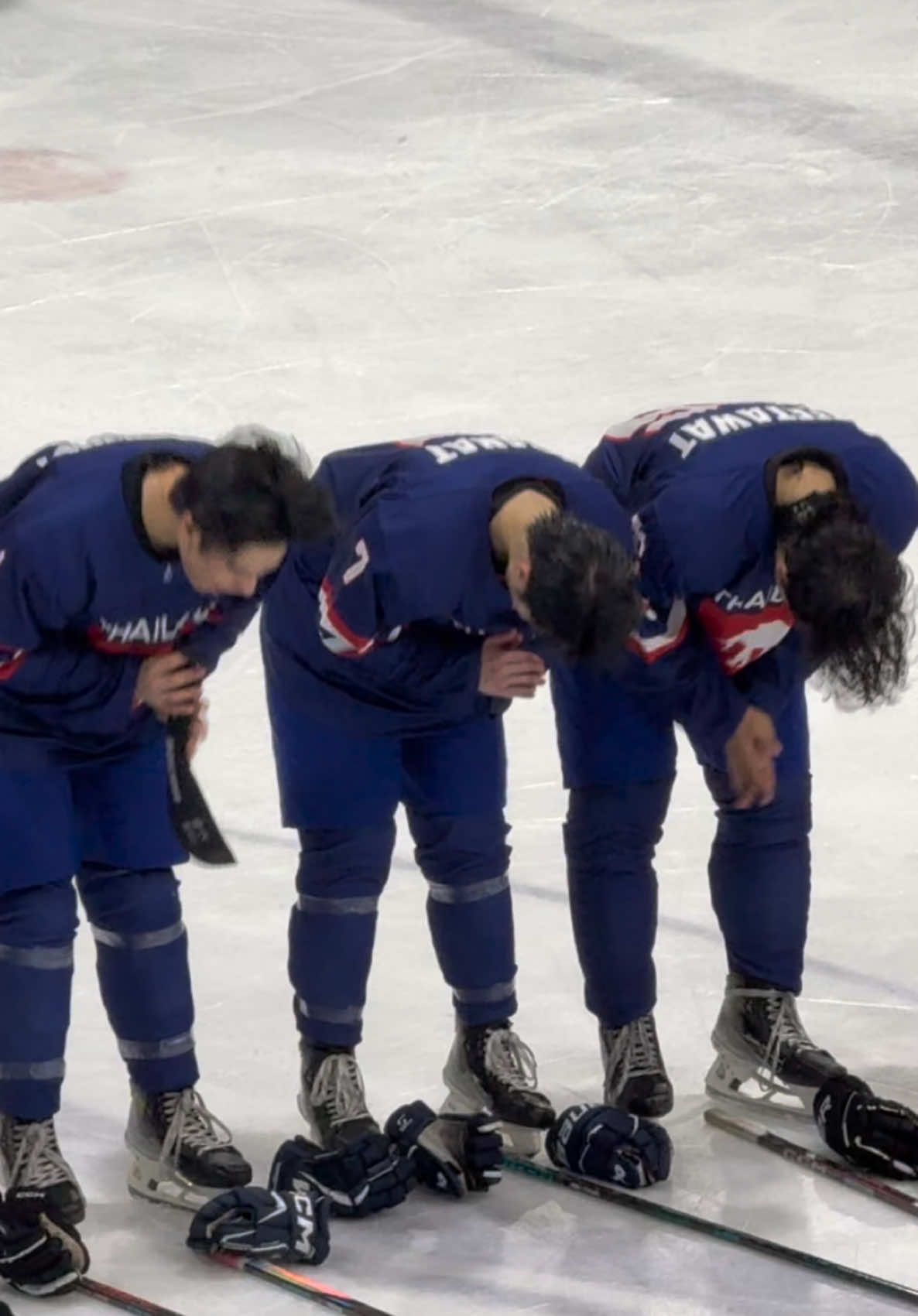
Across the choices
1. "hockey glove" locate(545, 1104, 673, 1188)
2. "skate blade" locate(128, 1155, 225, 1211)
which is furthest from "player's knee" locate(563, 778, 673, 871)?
"skate blade" locate(128, 1155, 225, 1211)

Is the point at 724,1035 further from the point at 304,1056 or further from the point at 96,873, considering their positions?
the point at 96,873

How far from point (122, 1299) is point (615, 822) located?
2.99 feet

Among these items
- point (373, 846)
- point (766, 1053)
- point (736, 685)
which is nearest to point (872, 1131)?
point (766, 1053)

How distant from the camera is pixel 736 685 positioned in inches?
Answer: 133

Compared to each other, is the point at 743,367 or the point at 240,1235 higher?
the point at 743,367

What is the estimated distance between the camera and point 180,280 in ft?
21.9

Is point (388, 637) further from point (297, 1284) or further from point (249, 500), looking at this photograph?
point (297, 1284)

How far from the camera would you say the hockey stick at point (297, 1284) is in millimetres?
2992

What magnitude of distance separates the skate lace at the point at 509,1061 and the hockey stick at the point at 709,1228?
0.11 metres

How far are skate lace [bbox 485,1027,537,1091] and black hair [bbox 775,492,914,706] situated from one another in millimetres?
714

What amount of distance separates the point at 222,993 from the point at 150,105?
4.54 m

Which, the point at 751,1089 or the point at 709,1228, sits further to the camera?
the point at 751,1089

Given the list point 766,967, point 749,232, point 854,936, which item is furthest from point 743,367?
point 766,967

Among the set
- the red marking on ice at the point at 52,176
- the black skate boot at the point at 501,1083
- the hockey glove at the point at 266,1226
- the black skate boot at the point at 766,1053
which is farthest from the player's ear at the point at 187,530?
the red marking on ice at the point at 52,176
